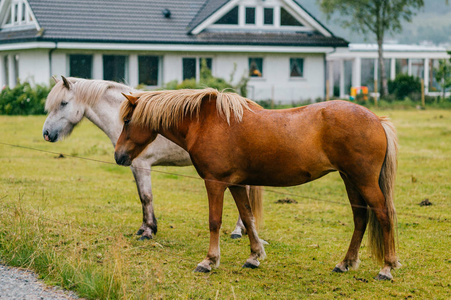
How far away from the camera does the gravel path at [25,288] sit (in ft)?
17.0

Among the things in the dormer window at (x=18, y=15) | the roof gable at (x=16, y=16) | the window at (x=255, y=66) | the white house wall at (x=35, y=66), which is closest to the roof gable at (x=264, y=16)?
the window at (x=255, y=66)

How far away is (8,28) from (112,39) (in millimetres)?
7699

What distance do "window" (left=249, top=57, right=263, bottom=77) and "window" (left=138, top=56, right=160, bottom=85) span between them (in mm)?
4818

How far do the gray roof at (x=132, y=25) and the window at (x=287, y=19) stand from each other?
883mm

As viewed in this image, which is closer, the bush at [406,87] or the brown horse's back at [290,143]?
the brown horse's back at [290,143]

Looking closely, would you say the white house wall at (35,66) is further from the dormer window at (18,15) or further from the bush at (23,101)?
the bush at (23,101)

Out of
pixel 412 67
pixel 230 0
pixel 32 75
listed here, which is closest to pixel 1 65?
pixel 32 75

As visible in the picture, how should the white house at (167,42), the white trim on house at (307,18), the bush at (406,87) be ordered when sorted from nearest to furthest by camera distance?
the white house at (167,42) < the white trim on house at (307,18) < the bush at (406,87)

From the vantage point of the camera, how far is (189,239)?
7.72 metres

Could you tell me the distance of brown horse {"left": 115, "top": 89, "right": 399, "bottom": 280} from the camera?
5.73 meters

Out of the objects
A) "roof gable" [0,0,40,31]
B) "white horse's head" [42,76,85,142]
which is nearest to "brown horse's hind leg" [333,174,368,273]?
"white horse's head" [42,76,85,142]

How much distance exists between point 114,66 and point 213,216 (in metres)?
24.3

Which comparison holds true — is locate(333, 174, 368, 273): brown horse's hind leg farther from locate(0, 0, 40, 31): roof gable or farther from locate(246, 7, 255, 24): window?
locate(246, 7, 255, 24): window

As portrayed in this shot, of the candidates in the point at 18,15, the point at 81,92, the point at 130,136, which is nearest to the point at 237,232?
the point at 130,136
